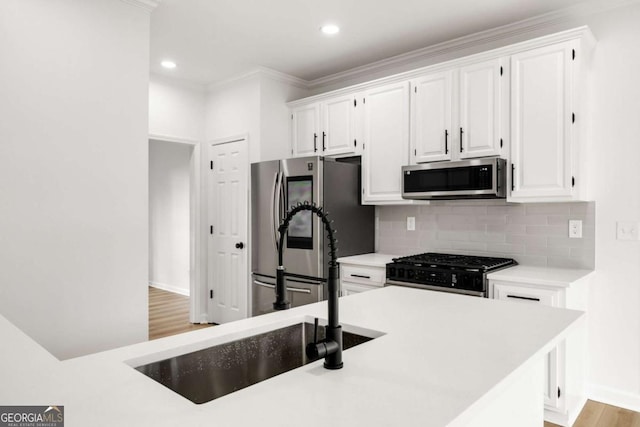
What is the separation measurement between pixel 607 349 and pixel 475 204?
1.36 meters

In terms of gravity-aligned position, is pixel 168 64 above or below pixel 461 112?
above

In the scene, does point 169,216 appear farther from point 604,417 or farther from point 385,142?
point 604,417

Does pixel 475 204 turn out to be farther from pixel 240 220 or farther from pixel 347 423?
pixel 347 423

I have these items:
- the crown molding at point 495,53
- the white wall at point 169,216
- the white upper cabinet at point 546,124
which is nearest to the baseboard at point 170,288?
the white wall at point 169,216

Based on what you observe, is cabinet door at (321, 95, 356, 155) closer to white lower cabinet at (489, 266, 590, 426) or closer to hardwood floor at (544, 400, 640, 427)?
white lower cabinet at (489, 266, 590, 426)

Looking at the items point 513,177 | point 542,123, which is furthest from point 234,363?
point 542,123

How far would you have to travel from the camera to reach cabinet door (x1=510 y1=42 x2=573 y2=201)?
272cm

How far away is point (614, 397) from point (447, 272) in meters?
1.39

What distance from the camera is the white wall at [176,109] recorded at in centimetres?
439

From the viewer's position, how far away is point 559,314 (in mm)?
1687

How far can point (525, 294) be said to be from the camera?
2607 millimetres

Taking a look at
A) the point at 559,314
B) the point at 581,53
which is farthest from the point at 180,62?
the point at 559,314

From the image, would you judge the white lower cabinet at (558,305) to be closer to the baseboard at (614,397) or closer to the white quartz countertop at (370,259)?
the baseboard at (614,397)

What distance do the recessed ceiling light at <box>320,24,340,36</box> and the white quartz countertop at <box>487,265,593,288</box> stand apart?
2.22 m
